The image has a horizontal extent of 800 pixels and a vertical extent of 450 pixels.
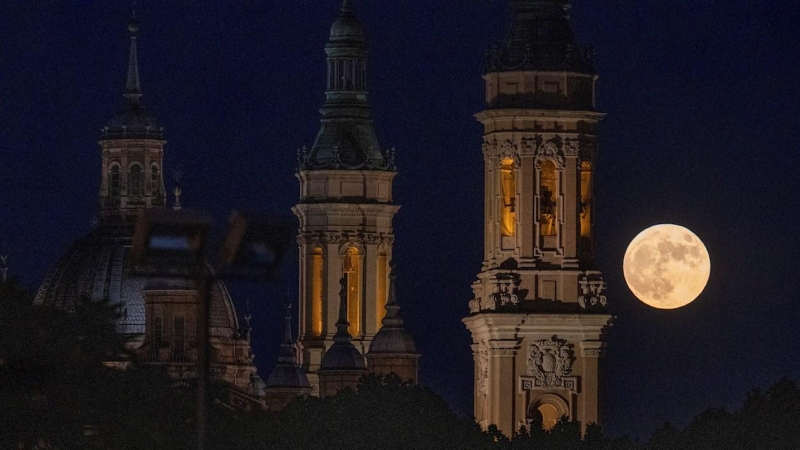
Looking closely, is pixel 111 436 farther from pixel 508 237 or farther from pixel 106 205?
pixel 106 205

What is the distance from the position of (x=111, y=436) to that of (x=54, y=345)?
Result: 2.45 metres

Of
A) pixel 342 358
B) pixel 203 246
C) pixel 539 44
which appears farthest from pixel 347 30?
pixel 203 246

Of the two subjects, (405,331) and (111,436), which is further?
(405,331)

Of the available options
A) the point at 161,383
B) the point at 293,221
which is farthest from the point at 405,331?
the point at 293,221

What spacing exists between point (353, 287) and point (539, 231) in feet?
119

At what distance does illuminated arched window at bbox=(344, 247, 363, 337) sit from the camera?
6299 inches

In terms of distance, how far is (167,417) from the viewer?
354ft

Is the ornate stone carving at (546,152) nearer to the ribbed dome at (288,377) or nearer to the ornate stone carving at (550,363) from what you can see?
the ornate stone carving at (550,363)

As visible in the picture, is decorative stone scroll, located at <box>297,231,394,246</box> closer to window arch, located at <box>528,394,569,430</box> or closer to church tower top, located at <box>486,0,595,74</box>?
window arch, located at <box>528,394,569,430</box>

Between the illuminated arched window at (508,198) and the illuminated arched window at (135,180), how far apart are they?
67.3 meters

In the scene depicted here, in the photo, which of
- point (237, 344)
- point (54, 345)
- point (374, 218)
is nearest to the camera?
point (54, 345)

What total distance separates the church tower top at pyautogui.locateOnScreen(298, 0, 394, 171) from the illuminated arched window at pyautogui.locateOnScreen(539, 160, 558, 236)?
36883 mm

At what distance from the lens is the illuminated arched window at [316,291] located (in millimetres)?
159375

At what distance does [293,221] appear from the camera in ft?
202
